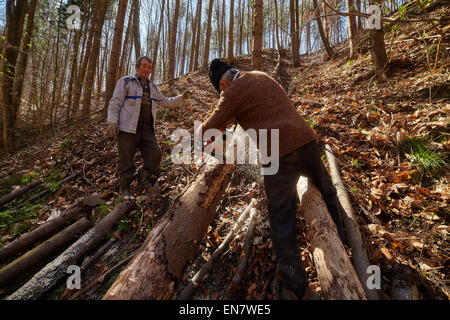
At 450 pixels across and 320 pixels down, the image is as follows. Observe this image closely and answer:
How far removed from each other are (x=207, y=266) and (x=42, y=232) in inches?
92.6

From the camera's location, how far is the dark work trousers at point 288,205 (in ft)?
5.78

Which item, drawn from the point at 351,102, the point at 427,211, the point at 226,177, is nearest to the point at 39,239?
the point at 226,177

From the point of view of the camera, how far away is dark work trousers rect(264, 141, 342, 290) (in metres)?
1.76

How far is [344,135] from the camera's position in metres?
3.76

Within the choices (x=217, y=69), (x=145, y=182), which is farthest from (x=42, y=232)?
(x=217, y=69)

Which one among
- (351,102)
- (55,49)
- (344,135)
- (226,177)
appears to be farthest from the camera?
(55,49)

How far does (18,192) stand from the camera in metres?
3.85

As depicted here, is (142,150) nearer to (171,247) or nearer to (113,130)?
(113,130)

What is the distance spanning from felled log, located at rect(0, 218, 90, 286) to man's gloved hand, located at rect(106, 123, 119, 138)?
1.35 meters

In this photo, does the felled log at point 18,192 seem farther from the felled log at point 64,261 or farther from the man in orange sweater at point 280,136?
the man in orange sweater at point 280,136

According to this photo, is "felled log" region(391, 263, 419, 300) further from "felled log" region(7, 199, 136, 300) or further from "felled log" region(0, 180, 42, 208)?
"felled log" region(0, 180, 42, 208)

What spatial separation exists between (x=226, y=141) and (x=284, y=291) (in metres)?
2.02

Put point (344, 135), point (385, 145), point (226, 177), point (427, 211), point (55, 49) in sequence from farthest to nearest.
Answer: point (55, 49), point (344, 135), point (385, 145), point (226, 177), point (427, 211)
